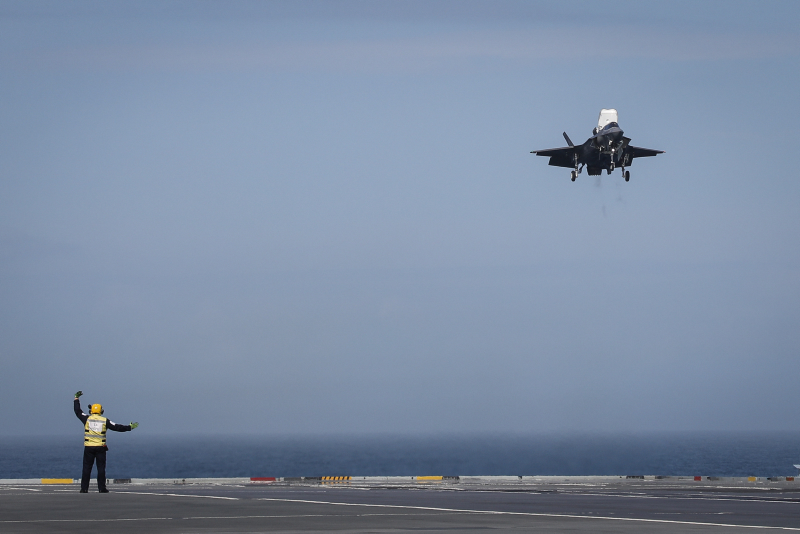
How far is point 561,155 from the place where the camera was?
57.5 m

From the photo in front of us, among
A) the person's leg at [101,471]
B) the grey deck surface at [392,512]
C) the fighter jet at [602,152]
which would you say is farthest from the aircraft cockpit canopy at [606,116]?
the person's leg at [101,471]

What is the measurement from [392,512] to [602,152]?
37.9 meters

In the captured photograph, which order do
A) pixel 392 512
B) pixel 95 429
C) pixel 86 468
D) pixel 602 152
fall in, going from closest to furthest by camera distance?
pixel 392 512 < pixel 86 468 < pixel 95 429 < pixel 602 152

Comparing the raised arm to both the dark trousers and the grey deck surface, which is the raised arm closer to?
the dark trousers

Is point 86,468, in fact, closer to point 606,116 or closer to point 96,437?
point 96,437

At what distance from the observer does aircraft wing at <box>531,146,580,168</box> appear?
5662 cm

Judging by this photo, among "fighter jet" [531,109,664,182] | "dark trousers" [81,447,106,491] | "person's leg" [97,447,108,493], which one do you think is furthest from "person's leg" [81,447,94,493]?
"fighter jet" [531,109,664,182]

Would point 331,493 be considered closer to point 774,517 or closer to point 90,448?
point 90,448

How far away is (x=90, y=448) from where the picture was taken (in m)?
27.0

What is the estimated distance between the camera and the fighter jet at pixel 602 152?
177 ft

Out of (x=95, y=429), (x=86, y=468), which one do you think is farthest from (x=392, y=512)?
(x=95, y=429)

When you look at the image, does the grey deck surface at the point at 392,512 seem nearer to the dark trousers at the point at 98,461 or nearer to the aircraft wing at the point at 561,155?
the dark trousers at the point at 98,461

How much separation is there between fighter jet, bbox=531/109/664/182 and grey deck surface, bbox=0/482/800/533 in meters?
29.1

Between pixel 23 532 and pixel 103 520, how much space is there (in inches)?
88.7
